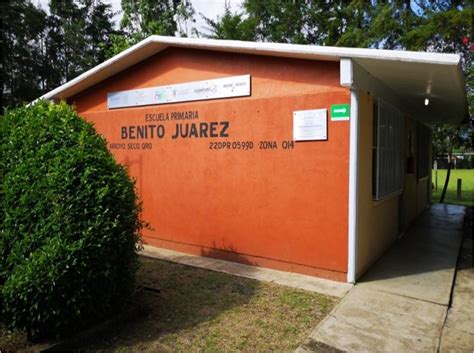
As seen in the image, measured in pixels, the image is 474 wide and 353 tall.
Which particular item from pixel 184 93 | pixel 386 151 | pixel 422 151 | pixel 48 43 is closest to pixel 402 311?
pixel 386 151

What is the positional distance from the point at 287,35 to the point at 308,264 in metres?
19.1

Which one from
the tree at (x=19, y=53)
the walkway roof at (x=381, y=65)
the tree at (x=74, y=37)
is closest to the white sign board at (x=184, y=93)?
the walkway roof at (x=381, y=65)

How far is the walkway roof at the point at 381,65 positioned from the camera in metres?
4.61

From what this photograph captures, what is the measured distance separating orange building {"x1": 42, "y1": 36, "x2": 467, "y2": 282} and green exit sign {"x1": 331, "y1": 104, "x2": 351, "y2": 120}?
0.05 feet

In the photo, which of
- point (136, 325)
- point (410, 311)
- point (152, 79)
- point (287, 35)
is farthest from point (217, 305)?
point (287, 35)

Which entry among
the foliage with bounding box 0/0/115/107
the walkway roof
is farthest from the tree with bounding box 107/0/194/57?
the walkway roof

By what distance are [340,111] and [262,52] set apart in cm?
145

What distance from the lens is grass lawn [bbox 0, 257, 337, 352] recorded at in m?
3.55

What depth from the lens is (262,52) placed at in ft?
18.1

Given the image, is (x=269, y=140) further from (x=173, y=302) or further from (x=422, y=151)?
(x=422, y=151)

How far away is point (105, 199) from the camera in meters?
3.57

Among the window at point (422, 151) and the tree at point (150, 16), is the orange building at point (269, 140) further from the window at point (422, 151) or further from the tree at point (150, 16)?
the tree at point (150, 16)

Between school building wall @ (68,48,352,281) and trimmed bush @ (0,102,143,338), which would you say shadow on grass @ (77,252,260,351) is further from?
school building wall @ (68,48,352,281)

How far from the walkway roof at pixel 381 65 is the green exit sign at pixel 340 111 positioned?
2.02 feet
